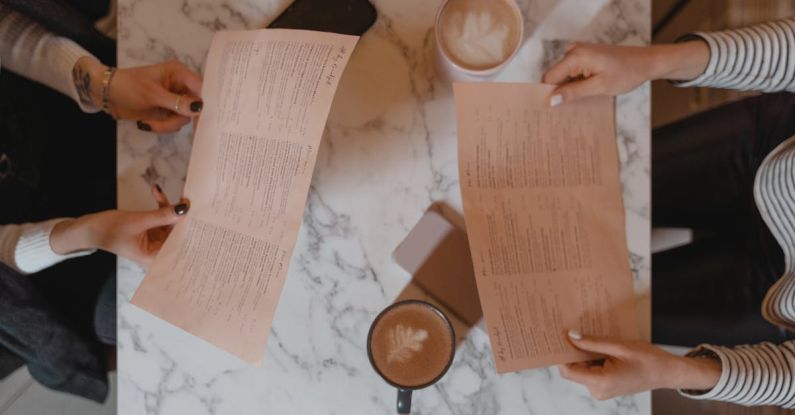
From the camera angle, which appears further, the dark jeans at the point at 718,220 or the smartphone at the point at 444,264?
the dark jeans at the point at 718,220

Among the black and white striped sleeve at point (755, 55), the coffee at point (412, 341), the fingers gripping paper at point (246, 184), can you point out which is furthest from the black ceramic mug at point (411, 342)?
the black and white striped sleeve at point (755, 55)

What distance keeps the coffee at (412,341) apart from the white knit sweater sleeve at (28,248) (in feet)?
1.29

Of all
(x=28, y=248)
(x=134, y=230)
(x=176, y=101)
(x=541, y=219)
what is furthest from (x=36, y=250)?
(x=541, y=219)

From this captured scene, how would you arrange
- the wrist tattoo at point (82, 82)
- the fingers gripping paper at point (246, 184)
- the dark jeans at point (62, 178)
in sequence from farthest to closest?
the dark jeans at point (62, 178), the wrist tattoo at point (82, 82), the fingers gripping paper at point (246, 184)

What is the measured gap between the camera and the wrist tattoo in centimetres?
67

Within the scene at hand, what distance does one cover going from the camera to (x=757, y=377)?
24.8 inches

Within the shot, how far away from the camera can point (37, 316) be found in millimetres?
720

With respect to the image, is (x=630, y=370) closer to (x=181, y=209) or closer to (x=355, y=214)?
(x=355, y=214)

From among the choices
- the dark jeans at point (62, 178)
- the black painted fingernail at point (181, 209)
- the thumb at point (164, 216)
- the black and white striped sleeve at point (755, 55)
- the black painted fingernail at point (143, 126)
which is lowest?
the dark jeans at point (62, 178)

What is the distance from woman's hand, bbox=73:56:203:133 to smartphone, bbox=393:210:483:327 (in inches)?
11.9

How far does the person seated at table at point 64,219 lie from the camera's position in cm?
63

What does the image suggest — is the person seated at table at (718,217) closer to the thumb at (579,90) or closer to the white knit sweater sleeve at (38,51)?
the thumb at (579,90)

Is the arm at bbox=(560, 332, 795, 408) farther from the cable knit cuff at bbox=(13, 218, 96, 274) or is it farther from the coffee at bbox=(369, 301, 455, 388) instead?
the cable knit cuff at bbox=(13, 218, 96, 274)

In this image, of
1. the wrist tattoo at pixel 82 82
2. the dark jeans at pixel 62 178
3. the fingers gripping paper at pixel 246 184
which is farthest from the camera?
the dark jeans at pixel 62 178
